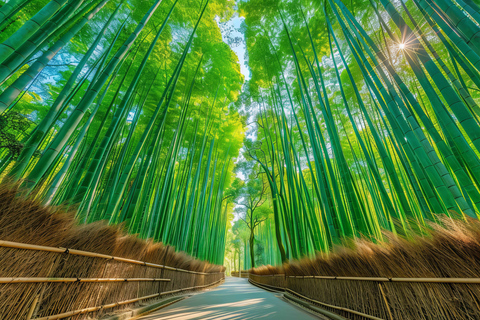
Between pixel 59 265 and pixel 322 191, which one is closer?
pixel 59 265

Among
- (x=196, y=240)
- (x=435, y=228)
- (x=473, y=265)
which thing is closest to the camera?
(x=473, y=265)

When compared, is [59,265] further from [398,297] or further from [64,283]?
[398,297]

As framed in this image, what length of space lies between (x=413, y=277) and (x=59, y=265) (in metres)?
Answer: 2.29

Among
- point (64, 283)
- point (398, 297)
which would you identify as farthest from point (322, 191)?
point (64, 283)

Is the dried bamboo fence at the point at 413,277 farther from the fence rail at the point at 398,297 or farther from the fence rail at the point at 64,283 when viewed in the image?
the fence rail at the point at 64,283

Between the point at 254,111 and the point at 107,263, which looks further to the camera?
the point at 254,111

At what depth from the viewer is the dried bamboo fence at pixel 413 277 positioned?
862 millimetres

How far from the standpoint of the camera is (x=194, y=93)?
4777 mm

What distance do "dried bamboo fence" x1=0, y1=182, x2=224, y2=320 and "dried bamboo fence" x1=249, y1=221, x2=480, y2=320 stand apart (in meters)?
2.18

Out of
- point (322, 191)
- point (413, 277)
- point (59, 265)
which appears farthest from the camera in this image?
point (322, 191)

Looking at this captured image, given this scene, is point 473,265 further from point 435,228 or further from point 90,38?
point 90,38

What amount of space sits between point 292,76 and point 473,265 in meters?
4.88

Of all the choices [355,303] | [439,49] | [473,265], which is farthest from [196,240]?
[439,49]

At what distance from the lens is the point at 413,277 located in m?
1.12
